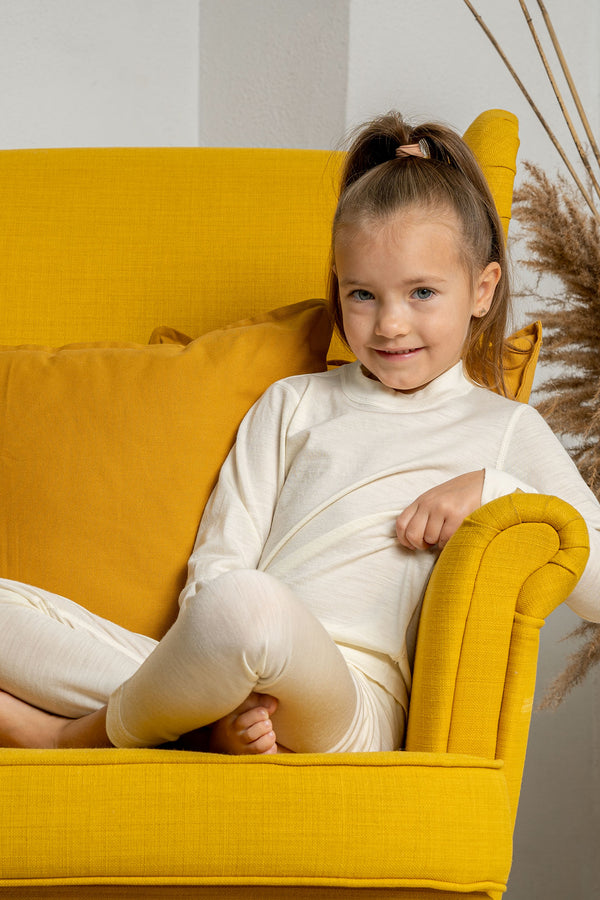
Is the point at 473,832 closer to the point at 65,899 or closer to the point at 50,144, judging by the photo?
the point at 65,899

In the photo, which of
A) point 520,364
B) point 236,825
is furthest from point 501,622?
point 520,364

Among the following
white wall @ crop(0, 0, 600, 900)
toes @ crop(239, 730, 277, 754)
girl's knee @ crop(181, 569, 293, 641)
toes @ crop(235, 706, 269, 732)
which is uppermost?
white wall @ crop(0, 0, 600, 900)

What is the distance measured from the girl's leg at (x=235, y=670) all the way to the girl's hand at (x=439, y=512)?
0.69ft

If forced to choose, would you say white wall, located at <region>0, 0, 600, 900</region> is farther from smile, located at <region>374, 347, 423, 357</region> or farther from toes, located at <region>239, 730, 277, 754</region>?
toes, located at <region>239, 730, 277, 754</region>

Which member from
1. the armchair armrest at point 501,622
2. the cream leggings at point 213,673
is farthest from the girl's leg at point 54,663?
the armchair armrest at point 501,622

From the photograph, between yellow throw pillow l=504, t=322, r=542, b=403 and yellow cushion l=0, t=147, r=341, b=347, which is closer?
yellow throw pillow l=504, t=322, r=542, b=403

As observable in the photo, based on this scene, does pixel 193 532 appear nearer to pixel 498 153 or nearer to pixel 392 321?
pixel 392 321

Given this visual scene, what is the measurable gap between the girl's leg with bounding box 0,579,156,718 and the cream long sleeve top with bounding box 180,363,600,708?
0.43 ft

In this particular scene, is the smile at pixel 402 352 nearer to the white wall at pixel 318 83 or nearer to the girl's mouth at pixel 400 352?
the girl's mouth at pixel 400 352

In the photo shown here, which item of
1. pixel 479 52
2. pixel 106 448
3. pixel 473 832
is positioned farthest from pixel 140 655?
pixel 479 52

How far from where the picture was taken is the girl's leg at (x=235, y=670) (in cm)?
75

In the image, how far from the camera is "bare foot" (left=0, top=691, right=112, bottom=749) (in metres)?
0.89

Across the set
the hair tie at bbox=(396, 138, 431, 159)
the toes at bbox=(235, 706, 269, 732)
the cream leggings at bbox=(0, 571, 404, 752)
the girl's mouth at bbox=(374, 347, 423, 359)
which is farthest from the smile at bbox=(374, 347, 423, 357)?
the toes at bbox=(235, 706, 269, 732)

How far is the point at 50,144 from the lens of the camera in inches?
82.0
